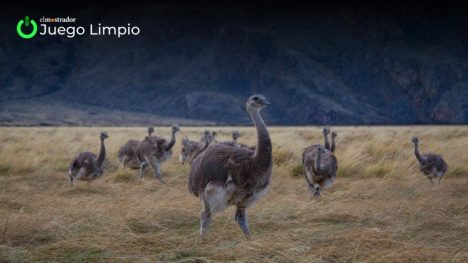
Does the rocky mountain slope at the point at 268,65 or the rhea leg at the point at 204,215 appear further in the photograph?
the rocky mountain slope at the point at 268,65

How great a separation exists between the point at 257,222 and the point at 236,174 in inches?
52.7

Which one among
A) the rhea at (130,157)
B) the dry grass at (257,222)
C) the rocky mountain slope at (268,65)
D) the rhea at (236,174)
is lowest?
the dry grass at (257,222)

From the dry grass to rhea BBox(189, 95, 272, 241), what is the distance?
0.38 meters

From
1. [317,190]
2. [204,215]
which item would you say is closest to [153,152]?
[317,190]

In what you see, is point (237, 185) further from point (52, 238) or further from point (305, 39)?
point (305, 39)

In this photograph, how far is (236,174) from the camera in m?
5.86

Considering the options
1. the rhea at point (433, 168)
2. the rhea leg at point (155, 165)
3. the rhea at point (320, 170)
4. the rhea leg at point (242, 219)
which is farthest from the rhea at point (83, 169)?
the rhea at point (433, 168)

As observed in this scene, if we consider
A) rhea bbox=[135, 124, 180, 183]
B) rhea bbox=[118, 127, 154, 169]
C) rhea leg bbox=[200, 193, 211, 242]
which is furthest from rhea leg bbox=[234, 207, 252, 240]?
rhea bbox=[118, 127, 154, 169]

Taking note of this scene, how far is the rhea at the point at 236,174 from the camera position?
5773 millimetres

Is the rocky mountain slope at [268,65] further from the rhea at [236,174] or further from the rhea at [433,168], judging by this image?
the rhea at [236,174]

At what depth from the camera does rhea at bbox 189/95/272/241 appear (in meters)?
Answer: 5.77

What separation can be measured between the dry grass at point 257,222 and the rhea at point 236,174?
0.38 m

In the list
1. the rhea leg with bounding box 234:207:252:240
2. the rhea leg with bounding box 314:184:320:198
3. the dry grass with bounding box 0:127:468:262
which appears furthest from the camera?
the rhea leg with bounding box 314:184:320:198

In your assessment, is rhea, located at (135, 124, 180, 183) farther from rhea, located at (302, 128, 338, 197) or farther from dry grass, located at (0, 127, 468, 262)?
rhea, located at (302, 128, 338, 197)
